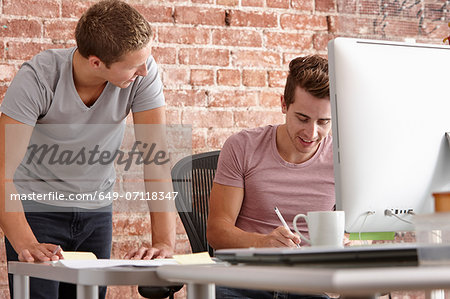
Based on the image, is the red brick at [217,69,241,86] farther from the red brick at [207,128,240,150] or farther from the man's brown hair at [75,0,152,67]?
the man's brown hair at [75,0,152,67]

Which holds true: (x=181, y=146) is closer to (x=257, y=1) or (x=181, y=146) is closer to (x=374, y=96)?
(x=257, y=1)

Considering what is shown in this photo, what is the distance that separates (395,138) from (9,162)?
93 centimetres

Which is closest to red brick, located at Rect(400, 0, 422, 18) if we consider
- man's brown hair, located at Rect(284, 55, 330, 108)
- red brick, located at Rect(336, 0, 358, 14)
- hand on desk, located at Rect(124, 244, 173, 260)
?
red brick, located at Rect(336, 0, 358, 14)

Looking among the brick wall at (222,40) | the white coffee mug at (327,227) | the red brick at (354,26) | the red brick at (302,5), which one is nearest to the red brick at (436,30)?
the brick wall at (222,40)

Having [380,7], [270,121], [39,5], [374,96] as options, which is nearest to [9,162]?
[374,96]

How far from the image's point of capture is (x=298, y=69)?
1.66 metres

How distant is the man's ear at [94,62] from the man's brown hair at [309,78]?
0.51 metres

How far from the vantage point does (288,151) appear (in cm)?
173

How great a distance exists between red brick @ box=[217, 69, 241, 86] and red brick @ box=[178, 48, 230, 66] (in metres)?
0.03

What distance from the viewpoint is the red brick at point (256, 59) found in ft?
8.44

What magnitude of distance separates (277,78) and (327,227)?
5.42ft

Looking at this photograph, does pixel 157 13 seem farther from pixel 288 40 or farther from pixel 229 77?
pixel 288 40

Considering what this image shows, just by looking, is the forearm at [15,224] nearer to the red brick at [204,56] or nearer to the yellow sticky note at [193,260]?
the yellow sticky note at [193,260]

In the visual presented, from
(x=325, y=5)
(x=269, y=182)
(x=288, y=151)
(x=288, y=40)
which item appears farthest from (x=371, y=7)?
(x=269, y=182)
